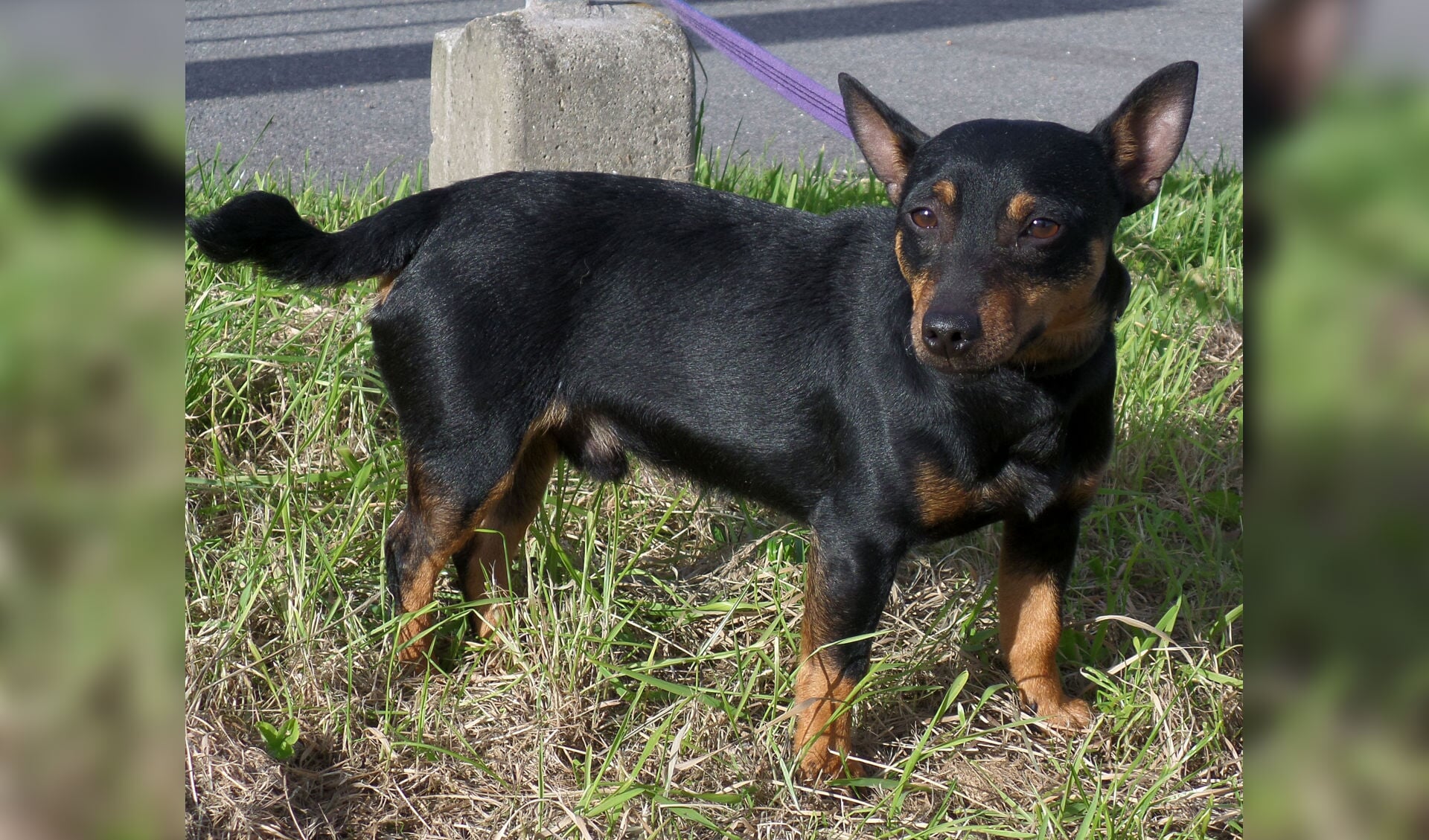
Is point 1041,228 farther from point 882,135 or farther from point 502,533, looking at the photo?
point 502,533

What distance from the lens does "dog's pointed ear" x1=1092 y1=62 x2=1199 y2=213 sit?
8.20 ft

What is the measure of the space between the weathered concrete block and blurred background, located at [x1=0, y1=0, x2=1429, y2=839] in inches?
145

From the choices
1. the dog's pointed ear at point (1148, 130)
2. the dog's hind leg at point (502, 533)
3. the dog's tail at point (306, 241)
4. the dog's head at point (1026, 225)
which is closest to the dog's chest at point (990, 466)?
the dog's head at point (1026, 225)

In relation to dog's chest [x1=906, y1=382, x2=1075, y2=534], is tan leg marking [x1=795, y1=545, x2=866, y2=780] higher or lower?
lower

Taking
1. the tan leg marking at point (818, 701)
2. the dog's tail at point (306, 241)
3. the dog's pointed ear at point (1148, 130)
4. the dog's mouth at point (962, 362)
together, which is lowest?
the tan leg marking at point (818, 701)

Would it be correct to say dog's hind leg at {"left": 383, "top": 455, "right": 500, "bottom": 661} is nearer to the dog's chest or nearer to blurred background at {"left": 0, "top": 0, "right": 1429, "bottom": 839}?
the dog's chest

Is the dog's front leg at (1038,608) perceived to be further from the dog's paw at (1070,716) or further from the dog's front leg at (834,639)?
the dog's front leg at (834,639)

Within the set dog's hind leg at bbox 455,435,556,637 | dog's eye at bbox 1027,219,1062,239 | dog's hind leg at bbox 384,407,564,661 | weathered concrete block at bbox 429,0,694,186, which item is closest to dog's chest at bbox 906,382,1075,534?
dog's eye at bbox 1027,219,1062,239

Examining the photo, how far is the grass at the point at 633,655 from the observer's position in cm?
255

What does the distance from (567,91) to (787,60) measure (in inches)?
208

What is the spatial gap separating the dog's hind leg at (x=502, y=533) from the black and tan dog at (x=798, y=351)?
1cm

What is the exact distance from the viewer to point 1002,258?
2.33m
